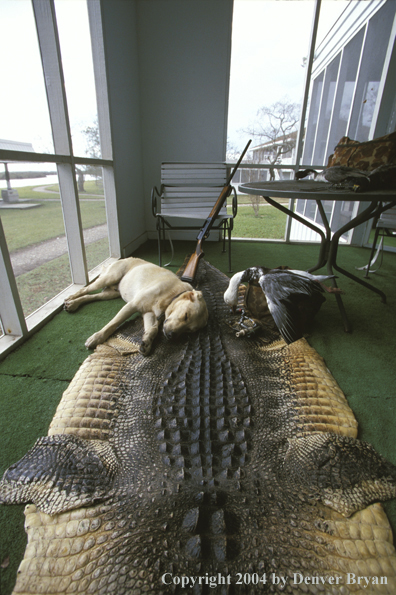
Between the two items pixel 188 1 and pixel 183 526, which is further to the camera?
pixel 188 1

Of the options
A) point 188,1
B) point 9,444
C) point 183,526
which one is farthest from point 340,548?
point 188,1

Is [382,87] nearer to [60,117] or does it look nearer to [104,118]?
[104,118]

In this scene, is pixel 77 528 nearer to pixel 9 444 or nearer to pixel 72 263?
pixel 9 444

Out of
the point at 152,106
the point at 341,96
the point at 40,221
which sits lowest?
the point at 40,221

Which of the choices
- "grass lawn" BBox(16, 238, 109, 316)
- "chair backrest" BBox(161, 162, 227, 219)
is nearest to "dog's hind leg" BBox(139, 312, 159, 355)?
"grass lawn" BBox(16, 238, 109, 316)

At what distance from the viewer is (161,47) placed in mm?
3789

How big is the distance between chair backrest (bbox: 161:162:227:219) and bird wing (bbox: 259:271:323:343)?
2.00 metres

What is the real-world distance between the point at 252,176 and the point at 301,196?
9.08ft

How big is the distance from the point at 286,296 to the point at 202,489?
1.20 metres

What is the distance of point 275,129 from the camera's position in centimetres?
413

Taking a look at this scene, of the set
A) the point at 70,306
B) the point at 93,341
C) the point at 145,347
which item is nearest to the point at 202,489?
the point at 145,347

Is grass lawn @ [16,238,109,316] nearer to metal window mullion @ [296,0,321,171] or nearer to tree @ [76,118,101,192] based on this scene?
tree @ [76,118,101,192]

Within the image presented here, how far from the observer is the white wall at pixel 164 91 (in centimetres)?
350

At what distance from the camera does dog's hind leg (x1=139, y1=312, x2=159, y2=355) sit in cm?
162
